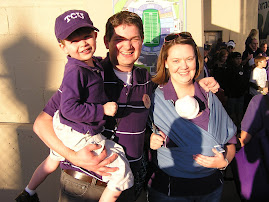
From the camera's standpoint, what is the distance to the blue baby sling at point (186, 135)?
74.8 inches

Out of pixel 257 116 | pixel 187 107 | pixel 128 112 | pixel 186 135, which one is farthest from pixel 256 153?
pixel 128 112

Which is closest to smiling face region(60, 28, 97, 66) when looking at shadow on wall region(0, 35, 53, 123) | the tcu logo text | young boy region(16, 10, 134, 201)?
young boy region(16, 10, 134, 201)

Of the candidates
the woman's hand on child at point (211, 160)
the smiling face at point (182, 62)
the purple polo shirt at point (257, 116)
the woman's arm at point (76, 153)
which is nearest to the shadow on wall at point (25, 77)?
the woman's arm at point (76, 153)

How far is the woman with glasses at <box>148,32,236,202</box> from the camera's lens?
190 cm

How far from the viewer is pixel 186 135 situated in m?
1.90

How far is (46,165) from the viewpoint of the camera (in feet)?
6.76

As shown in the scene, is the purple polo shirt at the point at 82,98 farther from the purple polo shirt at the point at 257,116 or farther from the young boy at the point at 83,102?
the purple polo shirt at the point at 257,116

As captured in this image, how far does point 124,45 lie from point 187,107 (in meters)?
0.65

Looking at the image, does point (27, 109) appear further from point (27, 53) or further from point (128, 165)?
point (128, 165)

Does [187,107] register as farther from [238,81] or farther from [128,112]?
[238,81]

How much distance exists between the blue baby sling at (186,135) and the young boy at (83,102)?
1.26ft

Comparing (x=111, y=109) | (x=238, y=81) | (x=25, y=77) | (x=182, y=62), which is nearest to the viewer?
(x=111, y=109)

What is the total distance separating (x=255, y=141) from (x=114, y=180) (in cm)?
125

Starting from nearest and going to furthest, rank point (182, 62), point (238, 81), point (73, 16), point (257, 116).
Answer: point (73, 16) < point (182, 62) < point (257, 116) < point (238, 81)
